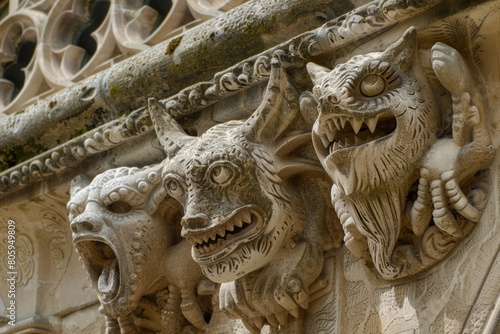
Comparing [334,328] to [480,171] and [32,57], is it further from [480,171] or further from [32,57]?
[32,57]

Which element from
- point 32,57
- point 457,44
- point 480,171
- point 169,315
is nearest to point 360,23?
point 457,44

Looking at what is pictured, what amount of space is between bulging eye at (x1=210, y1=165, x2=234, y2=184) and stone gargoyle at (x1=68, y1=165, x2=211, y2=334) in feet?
1.10

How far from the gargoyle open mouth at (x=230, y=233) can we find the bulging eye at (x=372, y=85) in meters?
0.41

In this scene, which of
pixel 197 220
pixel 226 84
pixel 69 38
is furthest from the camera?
pixel 69 38

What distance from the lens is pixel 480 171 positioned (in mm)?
3176

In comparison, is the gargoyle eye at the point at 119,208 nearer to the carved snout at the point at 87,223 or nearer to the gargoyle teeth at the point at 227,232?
the carved snout at the point at 87,223

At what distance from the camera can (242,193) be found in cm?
339

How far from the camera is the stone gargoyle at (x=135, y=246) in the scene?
369cm

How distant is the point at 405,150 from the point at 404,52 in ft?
0.74

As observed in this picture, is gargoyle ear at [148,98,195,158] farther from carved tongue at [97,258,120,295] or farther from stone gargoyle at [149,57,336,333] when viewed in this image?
carved tongue at [97,258,120,295]

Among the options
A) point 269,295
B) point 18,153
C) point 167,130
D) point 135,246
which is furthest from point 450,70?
point 18,153

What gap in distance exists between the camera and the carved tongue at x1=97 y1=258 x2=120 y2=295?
3728 mm

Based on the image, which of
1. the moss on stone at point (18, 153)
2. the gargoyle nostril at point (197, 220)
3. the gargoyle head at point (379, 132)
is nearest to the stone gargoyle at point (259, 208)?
the gargoyle nostril at point (197, 220)

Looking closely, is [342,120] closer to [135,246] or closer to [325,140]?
[325,140]
